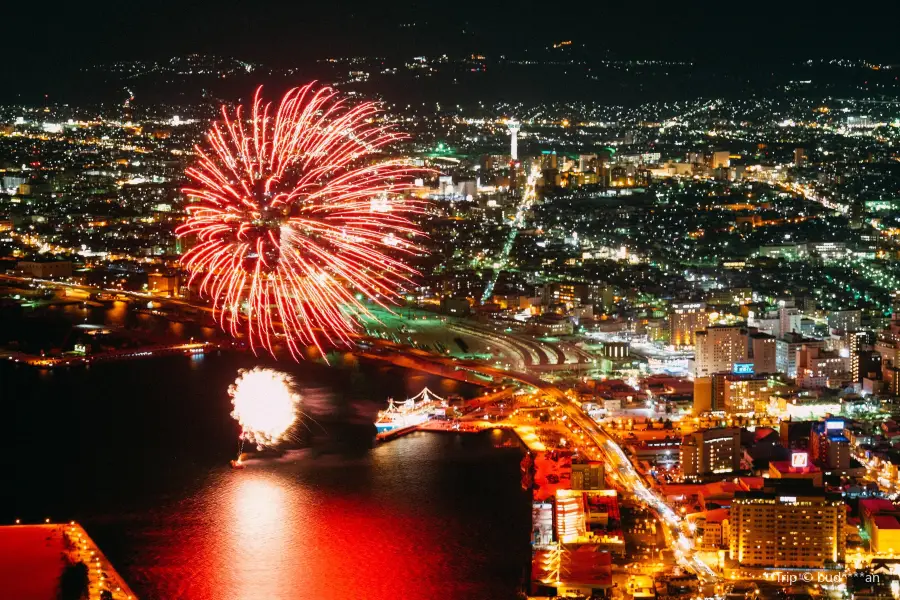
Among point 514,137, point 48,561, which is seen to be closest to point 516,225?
point 514,137

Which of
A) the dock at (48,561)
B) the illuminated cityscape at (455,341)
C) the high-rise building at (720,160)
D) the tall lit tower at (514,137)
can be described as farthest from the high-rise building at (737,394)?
the tall lit tower at (514,137)

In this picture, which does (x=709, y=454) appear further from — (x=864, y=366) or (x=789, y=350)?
(x=789, y=350)

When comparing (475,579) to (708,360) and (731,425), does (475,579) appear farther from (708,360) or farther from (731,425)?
(708,360)

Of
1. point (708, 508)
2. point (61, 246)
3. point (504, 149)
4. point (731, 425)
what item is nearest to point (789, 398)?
point (731, 425)

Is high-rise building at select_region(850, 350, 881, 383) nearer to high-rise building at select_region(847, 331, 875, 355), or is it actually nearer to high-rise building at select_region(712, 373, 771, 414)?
high-rise building at select_region(847, 331, 875, 355)

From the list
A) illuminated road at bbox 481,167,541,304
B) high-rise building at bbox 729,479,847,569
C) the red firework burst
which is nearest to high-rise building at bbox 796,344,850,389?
the red firework burst

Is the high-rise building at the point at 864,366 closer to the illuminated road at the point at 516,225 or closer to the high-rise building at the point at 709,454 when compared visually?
the high-rise building at the point at 709,454

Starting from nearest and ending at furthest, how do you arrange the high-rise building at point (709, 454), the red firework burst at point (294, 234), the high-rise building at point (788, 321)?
1. the high-rise building at point (709, 454)
2. the red firework burst at point (294, 234)
3. the high-rise building at point (788, 321)
